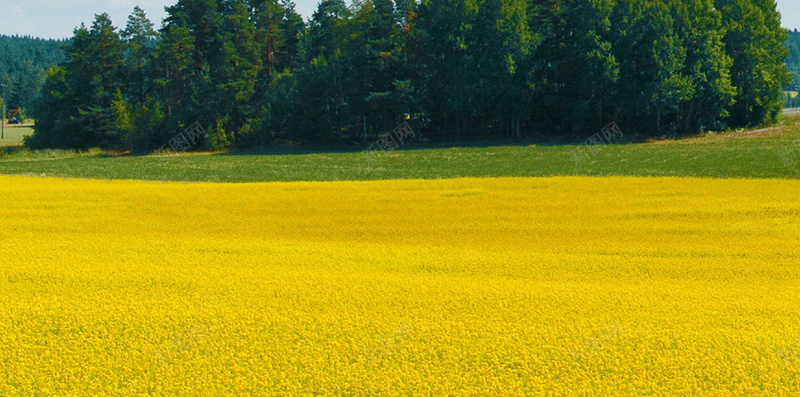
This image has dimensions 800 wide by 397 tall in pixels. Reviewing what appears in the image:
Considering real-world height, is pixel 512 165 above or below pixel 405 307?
above

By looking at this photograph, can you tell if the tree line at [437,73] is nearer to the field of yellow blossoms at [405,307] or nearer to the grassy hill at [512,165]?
the grassy hill at [512,165]

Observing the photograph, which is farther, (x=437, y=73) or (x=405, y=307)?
(x=437, y=73)

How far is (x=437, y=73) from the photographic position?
215 feet

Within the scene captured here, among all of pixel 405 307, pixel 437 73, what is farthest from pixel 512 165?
pixel 405 307

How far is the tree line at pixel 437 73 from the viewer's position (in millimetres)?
60219

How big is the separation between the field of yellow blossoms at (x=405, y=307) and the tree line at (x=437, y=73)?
46.1 m

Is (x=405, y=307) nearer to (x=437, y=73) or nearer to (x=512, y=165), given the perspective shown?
(x=512, y=165)

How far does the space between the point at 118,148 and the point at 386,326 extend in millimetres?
74373

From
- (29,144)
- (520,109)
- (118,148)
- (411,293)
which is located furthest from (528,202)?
(29,144)

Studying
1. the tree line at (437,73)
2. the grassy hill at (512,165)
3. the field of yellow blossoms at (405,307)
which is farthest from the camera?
the tree line at (437,73)

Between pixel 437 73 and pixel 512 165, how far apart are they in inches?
1127

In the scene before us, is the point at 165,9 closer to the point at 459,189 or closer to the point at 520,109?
the point at 520,109

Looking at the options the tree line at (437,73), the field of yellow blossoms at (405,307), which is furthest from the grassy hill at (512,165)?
the field of yellow blossoms at (405,307)

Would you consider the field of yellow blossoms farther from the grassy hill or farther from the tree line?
the tree line
